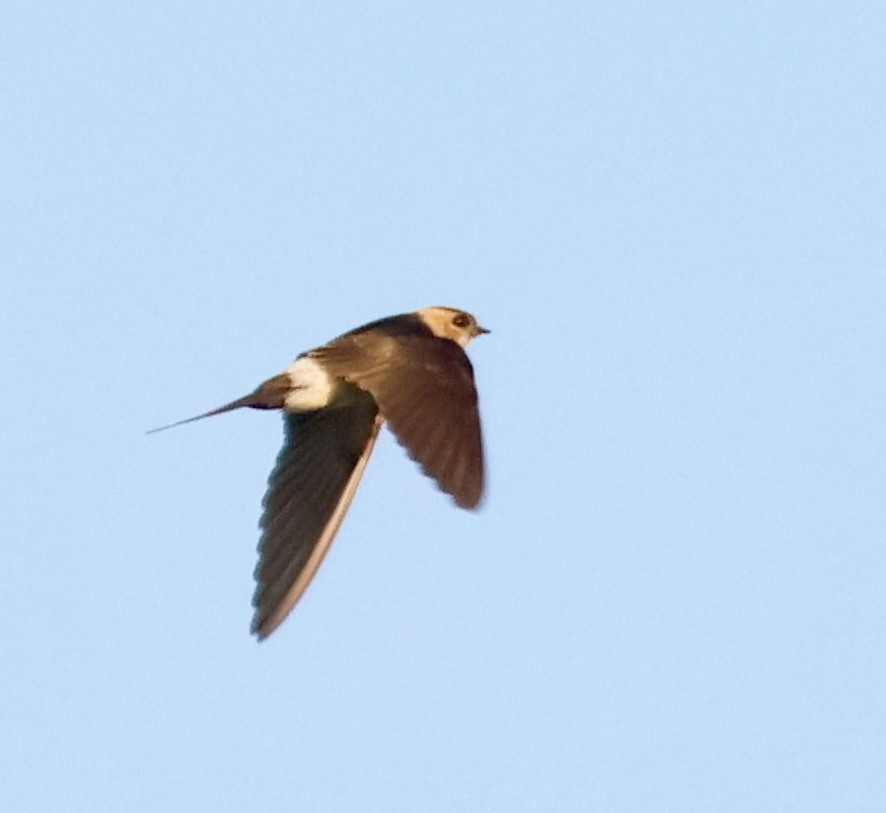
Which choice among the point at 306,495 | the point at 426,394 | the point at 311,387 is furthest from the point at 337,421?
the point at 426,394

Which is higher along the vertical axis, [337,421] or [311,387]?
[311,387]

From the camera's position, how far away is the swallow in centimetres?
652

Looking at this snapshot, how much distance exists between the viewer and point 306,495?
7414mm

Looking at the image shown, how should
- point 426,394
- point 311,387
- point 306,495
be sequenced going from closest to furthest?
point 426,394 → point 306,495 → point 311,387

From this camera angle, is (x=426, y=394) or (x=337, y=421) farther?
(x=337, y=421)

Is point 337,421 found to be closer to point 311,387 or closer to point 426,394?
point 311,387

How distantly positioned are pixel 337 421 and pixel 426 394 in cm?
100

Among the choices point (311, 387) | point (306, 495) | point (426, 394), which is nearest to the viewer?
point (426, 394)

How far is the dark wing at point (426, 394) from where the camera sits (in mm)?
6105

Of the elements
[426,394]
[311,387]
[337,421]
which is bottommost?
[426,394]

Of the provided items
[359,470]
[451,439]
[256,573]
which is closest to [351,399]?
[359,470]

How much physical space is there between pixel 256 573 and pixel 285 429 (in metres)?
0.61

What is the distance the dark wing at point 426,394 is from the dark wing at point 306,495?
0.22m

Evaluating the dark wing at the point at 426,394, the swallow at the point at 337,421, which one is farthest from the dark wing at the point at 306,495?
the dark wing at the point at 426,394
